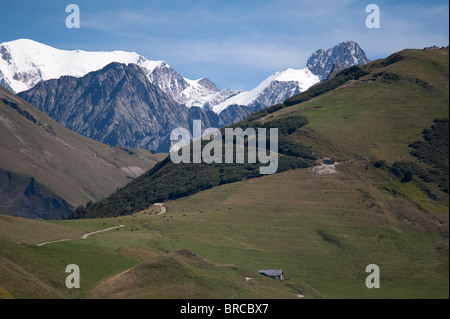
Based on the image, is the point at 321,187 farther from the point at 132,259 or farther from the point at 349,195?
the point at 132,259

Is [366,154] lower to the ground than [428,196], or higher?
higher

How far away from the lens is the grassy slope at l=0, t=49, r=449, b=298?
10506 cm

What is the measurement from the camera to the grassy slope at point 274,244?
105062mm

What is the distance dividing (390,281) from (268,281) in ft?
91.2

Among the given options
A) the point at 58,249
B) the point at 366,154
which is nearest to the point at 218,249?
the point at 58,249

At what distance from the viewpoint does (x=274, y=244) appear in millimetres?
149875

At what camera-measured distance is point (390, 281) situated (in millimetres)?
121438

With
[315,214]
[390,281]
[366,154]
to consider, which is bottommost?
[390,281]
